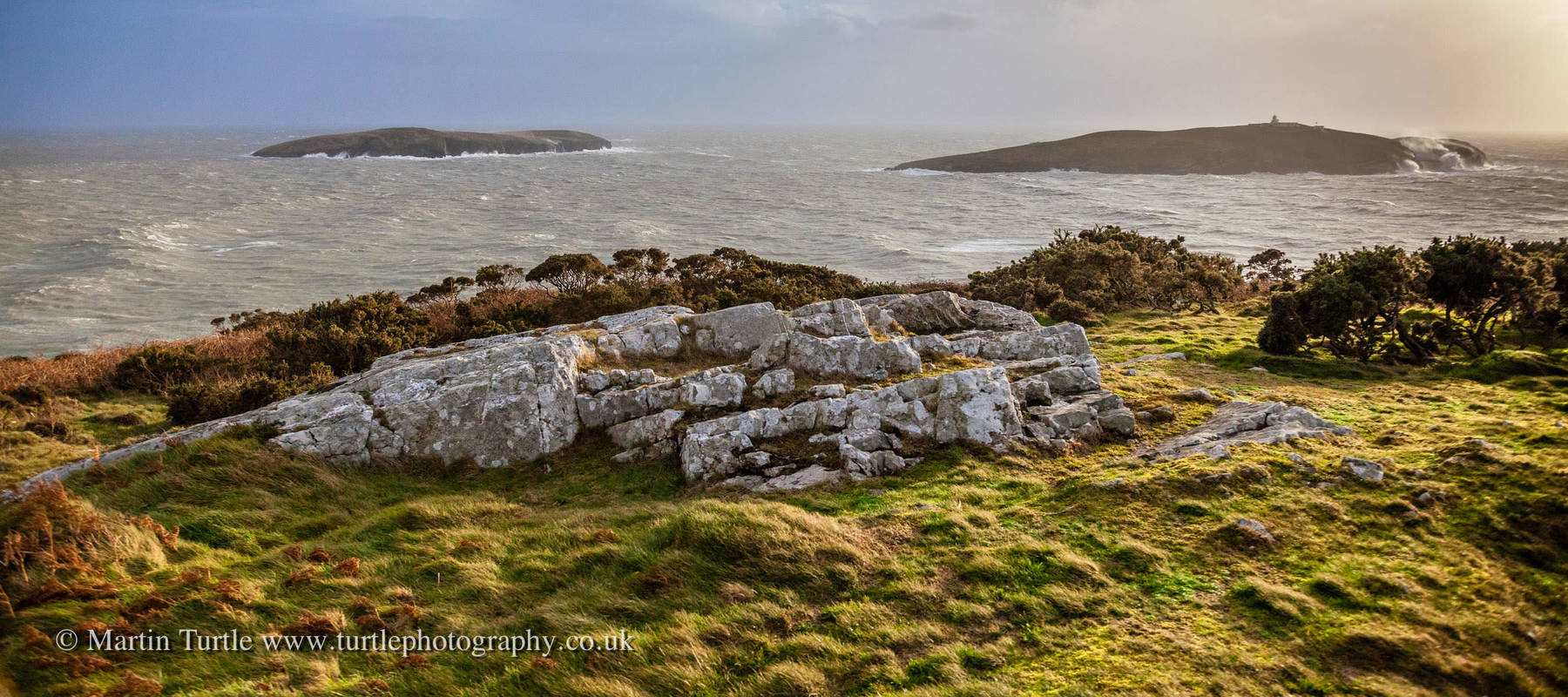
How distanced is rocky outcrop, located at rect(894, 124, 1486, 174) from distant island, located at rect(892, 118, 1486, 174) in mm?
169

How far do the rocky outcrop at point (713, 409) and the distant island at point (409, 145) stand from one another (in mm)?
185145

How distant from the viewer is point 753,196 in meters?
91.6

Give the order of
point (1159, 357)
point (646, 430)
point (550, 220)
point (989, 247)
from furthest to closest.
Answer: point (550, 220) → point (989, 247) → point (1159, 357) → point (646, 430)

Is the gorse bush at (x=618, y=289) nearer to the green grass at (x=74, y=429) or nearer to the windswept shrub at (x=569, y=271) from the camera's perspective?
the windswept shrub at (x=569, y=271)

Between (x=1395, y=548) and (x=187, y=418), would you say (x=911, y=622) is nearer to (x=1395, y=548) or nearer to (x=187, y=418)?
(x=1395, y=548)

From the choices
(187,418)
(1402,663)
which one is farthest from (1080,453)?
(187,418)

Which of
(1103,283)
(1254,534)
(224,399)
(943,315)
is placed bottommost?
(224,399)

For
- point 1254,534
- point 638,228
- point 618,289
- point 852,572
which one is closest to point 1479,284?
point 1254,534

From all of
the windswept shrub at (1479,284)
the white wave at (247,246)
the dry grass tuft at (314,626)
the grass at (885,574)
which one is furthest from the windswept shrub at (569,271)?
the white wave at (247,246)

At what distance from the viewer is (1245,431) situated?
39.8 feet

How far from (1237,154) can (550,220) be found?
487 feet

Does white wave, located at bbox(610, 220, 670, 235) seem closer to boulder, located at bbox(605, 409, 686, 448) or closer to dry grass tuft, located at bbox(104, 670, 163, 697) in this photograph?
boulder, located at bbox(605, 409, 686, 448)

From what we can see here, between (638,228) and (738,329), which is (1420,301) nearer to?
(738,329)

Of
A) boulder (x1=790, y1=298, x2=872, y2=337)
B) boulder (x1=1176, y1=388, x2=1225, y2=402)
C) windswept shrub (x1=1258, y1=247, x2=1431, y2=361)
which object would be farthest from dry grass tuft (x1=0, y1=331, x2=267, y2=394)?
windswept shrub (x1=1258, y1=247, x2=1431, y2=361)
